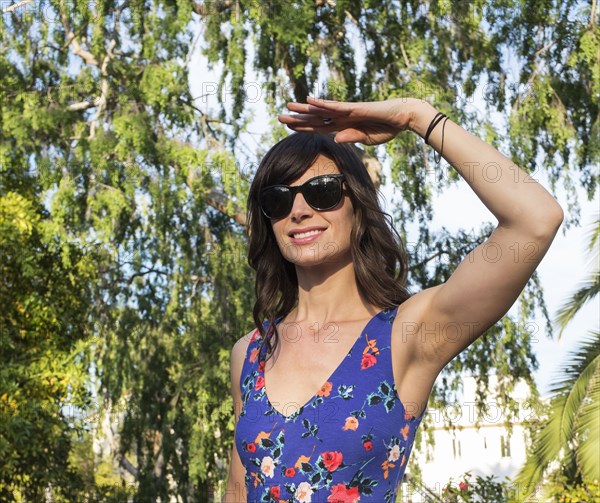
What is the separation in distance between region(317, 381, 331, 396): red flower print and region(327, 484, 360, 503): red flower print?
21 centimetres

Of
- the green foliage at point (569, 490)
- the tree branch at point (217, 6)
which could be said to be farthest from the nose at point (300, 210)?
the green foliage at point (569, 490)

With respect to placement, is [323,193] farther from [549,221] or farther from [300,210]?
[549,221]

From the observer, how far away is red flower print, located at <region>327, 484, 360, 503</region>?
85.8 inches

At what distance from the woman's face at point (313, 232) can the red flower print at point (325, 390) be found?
0.31 m

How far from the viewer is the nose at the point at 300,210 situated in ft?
8.01

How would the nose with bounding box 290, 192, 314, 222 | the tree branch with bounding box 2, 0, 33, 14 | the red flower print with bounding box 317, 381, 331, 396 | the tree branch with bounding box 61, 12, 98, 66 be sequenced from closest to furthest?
the red flower print with bounding box 317, 381, 331, 396 → the nose with bounding box 290, 192, 314, 222 → the tree branch with bounding box 2, 0, 33, 14 → the tree branch with bounding box 61, 12, 98, 66

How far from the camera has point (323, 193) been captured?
96.3 inches

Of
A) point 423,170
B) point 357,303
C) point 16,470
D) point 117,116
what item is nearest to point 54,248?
point 117,116

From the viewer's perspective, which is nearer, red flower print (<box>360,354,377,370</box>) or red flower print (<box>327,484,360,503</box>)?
red flower print (<box>327,484,360,503</box>)

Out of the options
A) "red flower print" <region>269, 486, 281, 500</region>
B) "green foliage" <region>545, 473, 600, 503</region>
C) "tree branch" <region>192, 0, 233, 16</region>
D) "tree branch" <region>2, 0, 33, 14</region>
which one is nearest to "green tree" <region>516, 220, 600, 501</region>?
"green foliage" <region>545, 473, 600, 503</region>

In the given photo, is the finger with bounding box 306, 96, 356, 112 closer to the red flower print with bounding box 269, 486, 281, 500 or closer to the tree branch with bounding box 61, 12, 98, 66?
the red flower print with bounding box 269, 486, 281, 500

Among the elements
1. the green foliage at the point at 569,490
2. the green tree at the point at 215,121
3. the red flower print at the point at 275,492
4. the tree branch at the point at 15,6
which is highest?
the tree branch at the point at 15,6

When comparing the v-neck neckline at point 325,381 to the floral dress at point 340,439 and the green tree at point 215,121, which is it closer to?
the floral dress at point 340,439

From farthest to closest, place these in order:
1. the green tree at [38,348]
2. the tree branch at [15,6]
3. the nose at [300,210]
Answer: the tree branch at [15,6] < the green tree at [38,348] < the nose at [300,210]
